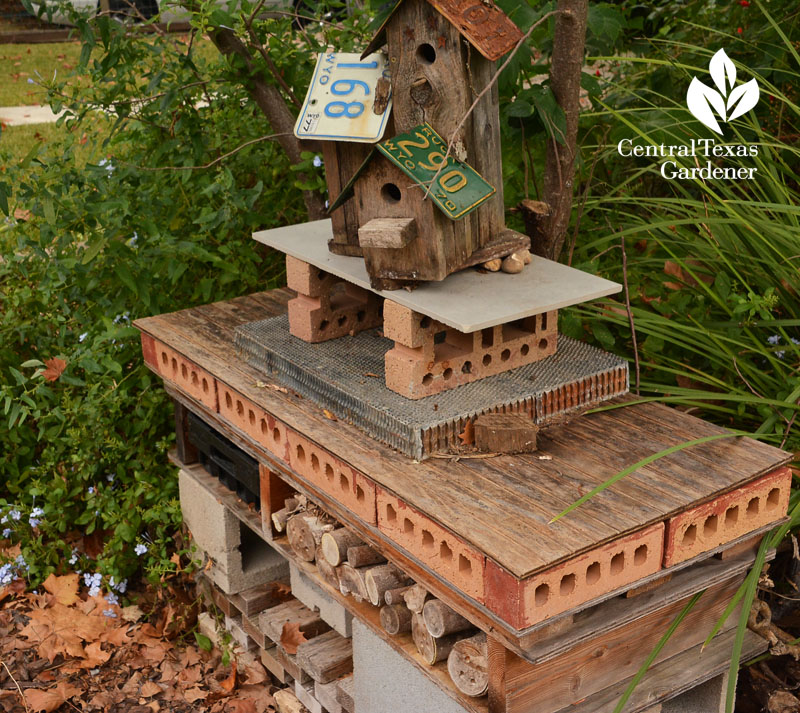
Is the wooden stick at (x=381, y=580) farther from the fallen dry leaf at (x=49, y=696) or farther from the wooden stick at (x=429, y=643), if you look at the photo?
the fallen dry leaf at (x=49, y=696)

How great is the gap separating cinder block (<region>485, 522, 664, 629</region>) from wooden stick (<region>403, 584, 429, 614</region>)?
390mm

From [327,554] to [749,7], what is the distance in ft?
10.3

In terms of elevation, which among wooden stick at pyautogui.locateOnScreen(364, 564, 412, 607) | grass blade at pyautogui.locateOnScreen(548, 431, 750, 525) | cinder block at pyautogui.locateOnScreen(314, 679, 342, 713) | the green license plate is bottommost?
cinder block at pyautogui.locateOnScreen(314, 679, 342, 713)

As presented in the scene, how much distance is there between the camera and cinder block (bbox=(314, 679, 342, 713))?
313 cm

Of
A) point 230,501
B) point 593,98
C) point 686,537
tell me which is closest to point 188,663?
point 230,501

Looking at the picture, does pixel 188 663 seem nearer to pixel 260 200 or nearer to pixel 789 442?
pixel 260 200

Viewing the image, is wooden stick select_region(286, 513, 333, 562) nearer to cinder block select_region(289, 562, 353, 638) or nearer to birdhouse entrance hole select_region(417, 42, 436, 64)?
cinder block select_region(289, 562, 353, 638)

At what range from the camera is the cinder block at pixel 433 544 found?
2172mm

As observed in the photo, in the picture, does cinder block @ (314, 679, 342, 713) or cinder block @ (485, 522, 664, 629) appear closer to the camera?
cinder block @ (485, 522, 664, 629)

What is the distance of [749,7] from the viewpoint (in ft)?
14.4

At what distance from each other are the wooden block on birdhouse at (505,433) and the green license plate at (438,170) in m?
0.52

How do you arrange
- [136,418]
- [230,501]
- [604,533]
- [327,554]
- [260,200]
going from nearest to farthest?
[604,533] < [327,554] < [230,501] < [136,418] < [260,200]

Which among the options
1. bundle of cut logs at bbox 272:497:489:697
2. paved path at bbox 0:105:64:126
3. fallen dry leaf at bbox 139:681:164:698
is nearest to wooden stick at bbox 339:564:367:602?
bundle of cut logs at bbox 272:497:489:697

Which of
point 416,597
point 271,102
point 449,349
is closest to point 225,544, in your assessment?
point 416,597
